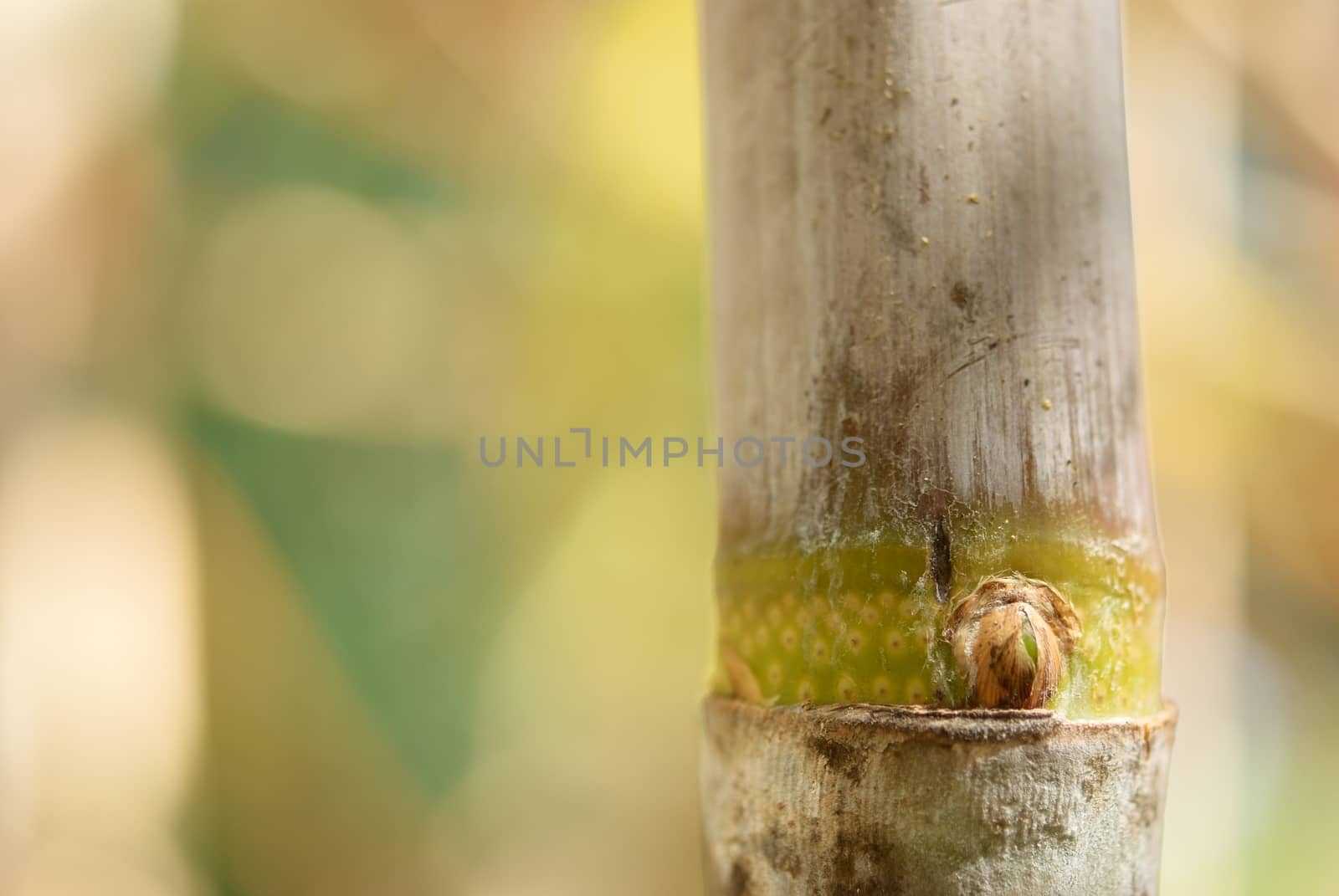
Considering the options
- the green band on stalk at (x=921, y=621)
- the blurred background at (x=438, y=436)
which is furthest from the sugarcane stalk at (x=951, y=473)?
the blurred background at (x=438, y=436)

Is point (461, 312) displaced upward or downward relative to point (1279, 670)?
upward

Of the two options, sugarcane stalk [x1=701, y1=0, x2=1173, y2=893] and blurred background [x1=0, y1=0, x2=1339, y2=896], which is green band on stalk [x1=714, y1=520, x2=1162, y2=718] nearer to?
sugarcane stalk [x1=701, y1=0, x2=1173, y2=893]

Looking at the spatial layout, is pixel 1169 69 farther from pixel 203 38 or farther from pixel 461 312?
pixel 203 38

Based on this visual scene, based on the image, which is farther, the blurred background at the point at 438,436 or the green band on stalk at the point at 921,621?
the blurred background at the point at 438,436

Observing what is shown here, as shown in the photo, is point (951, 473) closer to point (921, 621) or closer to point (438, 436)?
point (921, 621)

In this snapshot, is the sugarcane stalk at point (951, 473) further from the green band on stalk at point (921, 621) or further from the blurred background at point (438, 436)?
the blurred background at point (438, 436)

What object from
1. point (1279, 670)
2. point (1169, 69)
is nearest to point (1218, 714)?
point (1279, 670)
